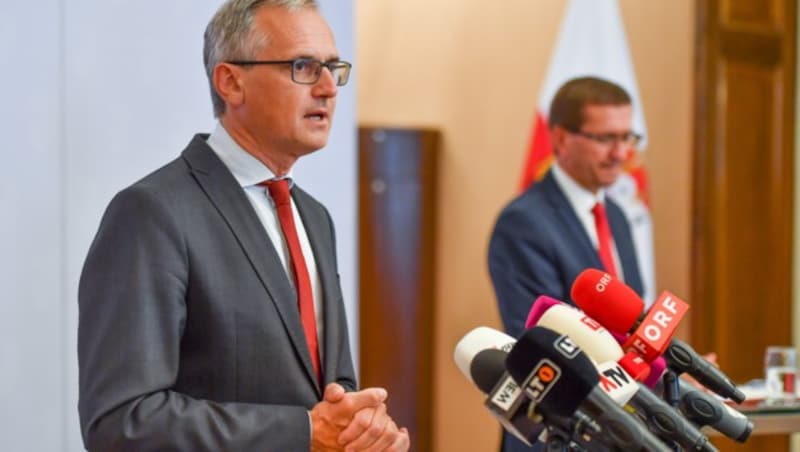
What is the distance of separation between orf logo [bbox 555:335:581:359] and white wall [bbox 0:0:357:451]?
1.37 m

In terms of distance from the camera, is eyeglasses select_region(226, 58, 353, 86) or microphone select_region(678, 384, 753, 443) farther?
eyeglasses select_region(226, 58, 353, 86)

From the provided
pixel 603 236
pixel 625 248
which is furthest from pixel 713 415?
pixel 625 248

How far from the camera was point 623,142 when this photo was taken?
129 inches

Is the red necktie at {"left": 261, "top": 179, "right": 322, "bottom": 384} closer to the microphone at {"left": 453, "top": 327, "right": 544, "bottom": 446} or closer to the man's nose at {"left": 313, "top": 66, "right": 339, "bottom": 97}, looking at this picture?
the man's nose at {"left": 313, "top": 66, "right": 339, "bottom": 97}

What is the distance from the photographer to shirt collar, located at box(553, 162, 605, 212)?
3.15 meters

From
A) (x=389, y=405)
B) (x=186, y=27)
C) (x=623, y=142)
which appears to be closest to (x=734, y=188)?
(x=623, y=142)

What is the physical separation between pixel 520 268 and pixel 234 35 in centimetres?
121

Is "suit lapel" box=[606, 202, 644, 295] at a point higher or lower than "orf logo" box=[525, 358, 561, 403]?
lower

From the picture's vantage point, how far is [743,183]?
4.91 m

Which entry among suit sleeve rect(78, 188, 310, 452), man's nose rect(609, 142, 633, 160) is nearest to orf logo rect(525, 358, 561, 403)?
suit sleeve rect(78, 188, 310, 452)

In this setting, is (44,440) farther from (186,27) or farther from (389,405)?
(389,405)

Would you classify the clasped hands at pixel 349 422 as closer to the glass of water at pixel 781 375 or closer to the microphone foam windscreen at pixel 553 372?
the microphone foam windscreen at pixel 553 372

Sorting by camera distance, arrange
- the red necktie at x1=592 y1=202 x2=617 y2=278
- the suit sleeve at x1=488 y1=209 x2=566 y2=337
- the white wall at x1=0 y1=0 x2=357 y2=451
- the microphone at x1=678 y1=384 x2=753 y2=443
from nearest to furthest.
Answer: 1. the microphone at x1=678 y1=384 x2=753 y2=443
2. the white wall at x1=0 y1=0 x2=357 y2=451
3. the suit sleeve at x1=488 y1=209 x2=566 y2=337
4. the red necktie at x1=592 y1=202 x2=617 y2=278

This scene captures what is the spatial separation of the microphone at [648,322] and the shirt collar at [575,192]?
1.20 meters
